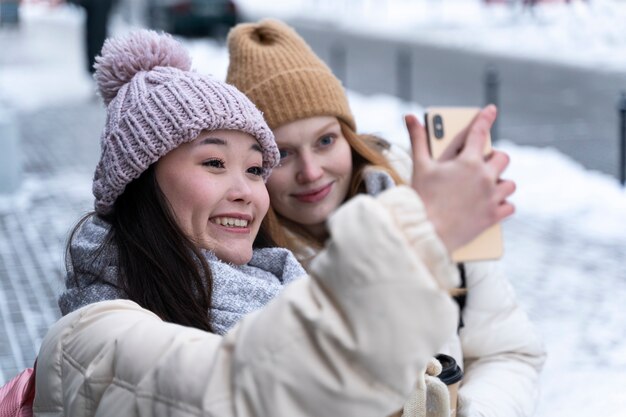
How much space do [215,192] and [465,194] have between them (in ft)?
2.87

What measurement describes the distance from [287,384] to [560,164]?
8.81 metres

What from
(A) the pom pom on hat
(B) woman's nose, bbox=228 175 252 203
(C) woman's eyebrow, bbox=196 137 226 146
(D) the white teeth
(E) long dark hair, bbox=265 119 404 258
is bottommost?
(E) long dark hair, bbox=265 119 404 258

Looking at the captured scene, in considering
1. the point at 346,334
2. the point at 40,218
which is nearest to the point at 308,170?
the point at 346,334

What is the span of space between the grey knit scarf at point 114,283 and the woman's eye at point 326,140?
1.23 meters

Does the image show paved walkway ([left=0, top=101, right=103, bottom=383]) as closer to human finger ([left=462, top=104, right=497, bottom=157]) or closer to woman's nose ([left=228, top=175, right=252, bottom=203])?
woman's nose ([left=228, top=175, right=252, bottom=203])

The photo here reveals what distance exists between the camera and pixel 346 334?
1.63 meters

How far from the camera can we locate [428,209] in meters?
1.69

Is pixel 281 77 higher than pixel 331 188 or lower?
higher

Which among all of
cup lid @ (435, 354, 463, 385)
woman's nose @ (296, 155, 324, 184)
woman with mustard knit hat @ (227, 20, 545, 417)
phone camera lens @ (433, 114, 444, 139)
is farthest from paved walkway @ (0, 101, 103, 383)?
phone camera lens @ (433, 114, 444, 139)

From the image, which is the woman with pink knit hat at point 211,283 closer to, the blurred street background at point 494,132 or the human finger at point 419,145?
the human finger at point 419,145

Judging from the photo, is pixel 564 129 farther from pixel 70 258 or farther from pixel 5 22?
pixel 5 22

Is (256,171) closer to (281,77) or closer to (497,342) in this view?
(281,77)

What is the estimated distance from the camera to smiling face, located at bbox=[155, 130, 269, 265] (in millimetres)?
2441

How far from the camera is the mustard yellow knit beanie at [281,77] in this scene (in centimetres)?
371
